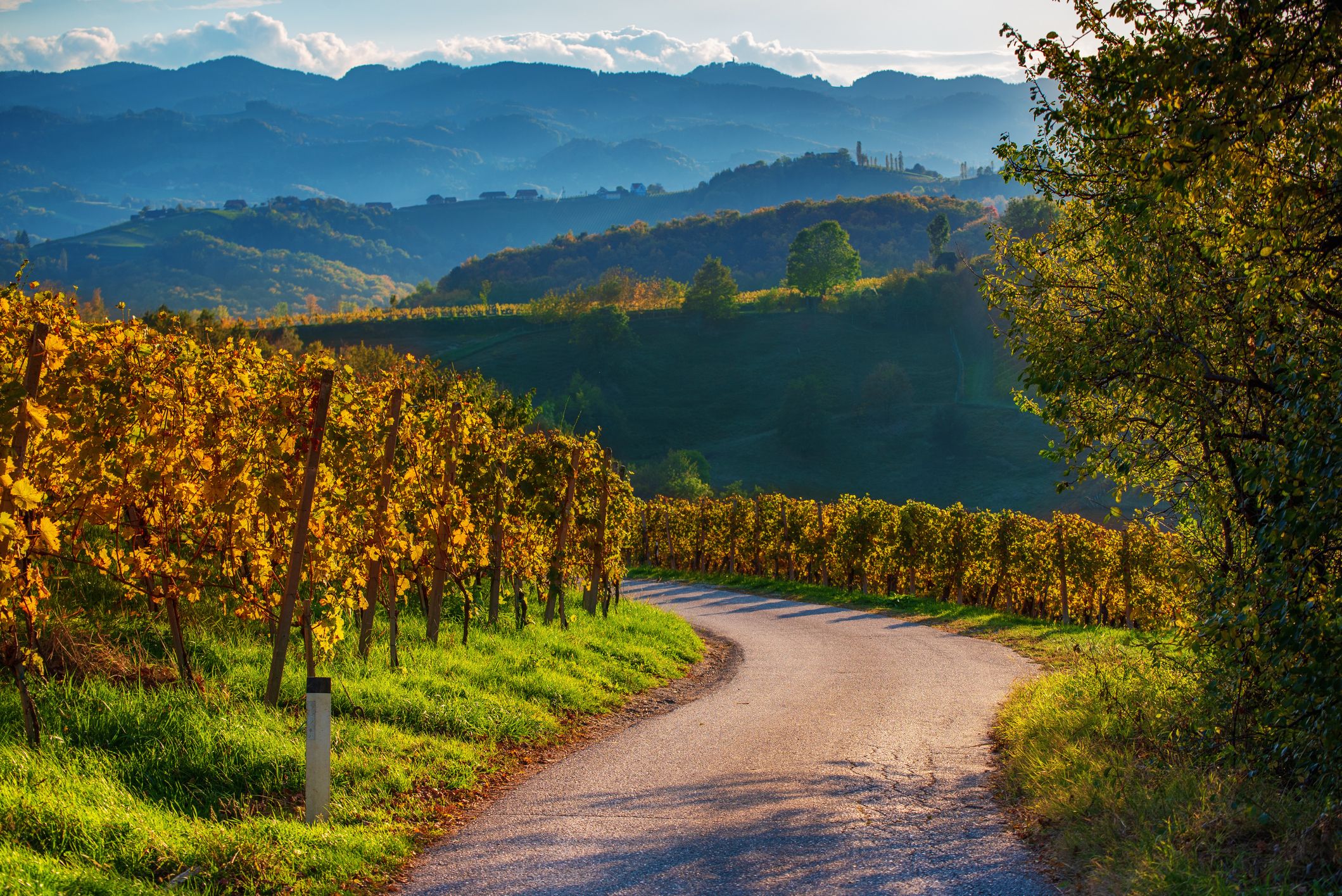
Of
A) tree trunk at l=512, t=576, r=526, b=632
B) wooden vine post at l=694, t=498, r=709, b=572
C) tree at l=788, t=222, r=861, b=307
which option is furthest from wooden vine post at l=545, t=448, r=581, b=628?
tree at l=788, t=222, r=861, b=307

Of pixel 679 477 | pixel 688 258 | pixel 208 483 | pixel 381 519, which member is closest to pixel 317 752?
pixel 208 483

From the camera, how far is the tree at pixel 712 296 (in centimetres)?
11050

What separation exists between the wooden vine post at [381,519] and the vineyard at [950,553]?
50.9 ft

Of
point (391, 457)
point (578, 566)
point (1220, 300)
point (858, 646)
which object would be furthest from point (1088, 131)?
point (858, 646)

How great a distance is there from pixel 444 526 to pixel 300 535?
3919 mm

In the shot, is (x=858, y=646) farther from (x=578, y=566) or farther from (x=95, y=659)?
(x=95, y=659)

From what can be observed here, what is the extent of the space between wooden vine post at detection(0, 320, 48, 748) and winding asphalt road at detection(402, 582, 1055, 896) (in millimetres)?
2898

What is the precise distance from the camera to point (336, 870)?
5402 millimetres

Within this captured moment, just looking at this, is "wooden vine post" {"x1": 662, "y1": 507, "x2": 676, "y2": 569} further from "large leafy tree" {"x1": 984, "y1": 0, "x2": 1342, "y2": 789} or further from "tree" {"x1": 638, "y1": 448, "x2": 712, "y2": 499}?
"large leafy tree" {"x1": 984, "y1": 0, "x2": 1342, "y2": 789}

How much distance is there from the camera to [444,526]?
1137 cm

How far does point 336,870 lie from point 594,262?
19030 centimetres

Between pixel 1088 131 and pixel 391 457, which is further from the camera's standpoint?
pixel 391 457

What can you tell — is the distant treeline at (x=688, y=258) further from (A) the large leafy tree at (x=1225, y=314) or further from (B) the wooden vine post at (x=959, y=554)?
(A) the large leafy tree at (x=1225, y=314)

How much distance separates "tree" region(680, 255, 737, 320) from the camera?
110 metres
